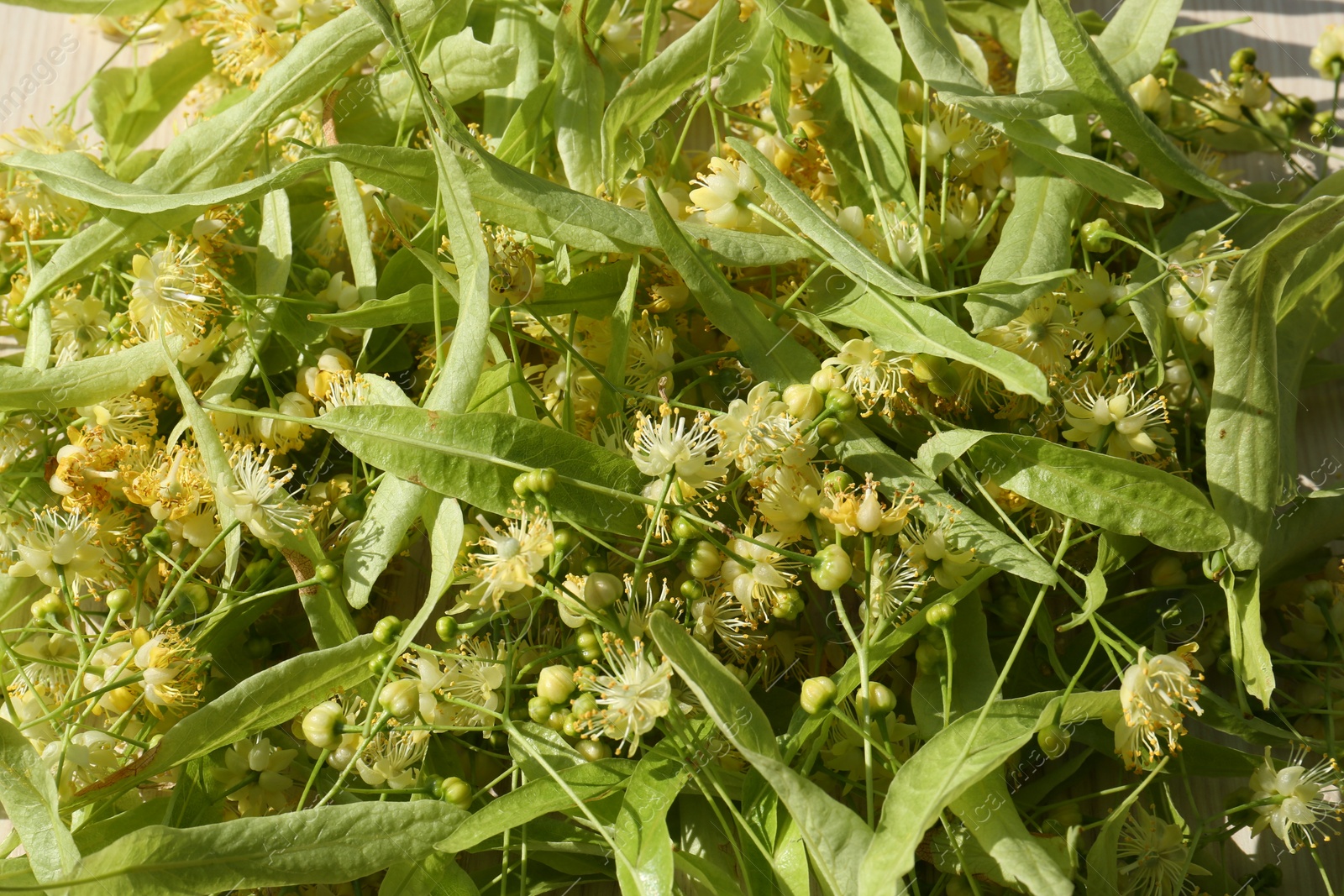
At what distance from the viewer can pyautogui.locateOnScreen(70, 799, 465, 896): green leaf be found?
0.67 meters

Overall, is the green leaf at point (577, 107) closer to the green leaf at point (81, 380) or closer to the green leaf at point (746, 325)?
the green leaf at point (746, 325)

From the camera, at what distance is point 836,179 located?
3.04 feet

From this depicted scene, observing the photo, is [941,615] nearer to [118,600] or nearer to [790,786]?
[790,786]

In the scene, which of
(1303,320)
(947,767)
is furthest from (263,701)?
(1303,320)

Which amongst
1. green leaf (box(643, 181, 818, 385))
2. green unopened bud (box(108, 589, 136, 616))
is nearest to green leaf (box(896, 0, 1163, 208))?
green leaf (box(643, 181, 818, 385))

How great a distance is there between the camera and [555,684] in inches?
29.3

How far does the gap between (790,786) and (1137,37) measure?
735 mm

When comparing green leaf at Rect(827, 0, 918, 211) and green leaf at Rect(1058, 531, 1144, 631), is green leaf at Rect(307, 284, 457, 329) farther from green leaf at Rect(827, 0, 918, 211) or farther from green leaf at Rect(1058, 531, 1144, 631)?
green leaf at Rect(1058, 531, 1144, 631)

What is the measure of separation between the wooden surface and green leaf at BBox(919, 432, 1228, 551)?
0.30 m

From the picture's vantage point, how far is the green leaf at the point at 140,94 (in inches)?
38.9

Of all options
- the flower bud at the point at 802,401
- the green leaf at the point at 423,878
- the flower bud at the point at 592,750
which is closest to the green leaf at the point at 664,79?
the flower bud at the point at 802,401

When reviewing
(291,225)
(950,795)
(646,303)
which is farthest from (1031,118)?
(291,225)

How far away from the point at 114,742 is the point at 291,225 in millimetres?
491

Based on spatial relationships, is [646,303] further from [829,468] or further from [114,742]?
[114,742]
